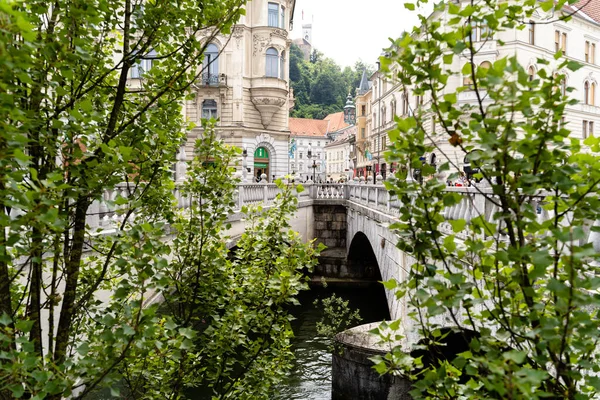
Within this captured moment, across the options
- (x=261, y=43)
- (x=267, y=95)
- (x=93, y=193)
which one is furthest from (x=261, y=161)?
(x=93, y=193)

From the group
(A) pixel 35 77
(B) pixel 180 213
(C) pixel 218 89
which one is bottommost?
(B) pixel 180 213

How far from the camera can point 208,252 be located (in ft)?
14.8

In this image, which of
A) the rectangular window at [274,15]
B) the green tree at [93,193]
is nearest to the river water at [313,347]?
the green tree at [93,193]

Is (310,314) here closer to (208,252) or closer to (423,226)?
(208,252)

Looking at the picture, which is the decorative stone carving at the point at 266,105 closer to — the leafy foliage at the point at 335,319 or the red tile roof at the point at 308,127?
the leafy foliage at the point at 335,319

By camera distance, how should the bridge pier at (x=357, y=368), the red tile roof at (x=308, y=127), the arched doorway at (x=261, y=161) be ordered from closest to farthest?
the bridge pier at (x=357, y=368) → the arched doorway at (x=261, y=161) → the red tile roof at (x=308, y=127)

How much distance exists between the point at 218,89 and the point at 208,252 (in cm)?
3273

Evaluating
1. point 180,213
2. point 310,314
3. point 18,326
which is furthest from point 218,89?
point 18,326

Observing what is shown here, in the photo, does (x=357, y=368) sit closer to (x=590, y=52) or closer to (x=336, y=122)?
(x=590, y=52)

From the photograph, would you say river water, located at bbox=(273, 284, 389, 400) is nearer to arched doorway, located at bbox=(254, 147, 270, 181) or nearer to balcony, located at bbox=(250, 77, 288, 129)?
arched doorway, located at bbox=(254, 147, 270, 181)

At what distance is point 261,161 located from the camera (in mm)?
38750

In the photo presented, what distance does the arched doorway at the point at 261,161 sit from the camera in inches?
1508

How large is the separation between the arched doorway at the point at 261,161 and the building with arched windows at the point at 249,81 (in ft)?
2.43

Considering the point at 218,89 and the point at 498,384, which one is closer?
the point at 498,384
